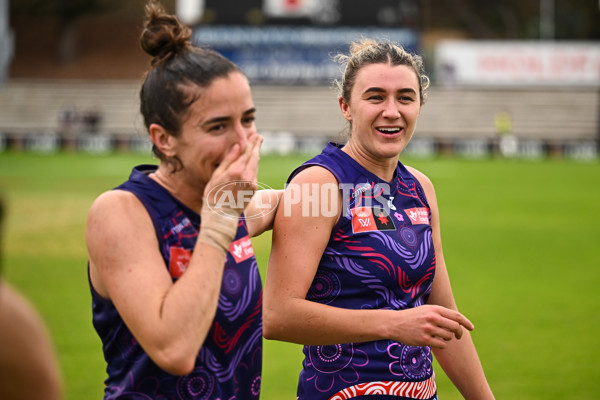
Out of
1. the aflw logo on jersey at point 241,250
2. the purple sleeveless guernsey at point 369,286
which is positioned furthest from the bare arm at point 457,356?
the aflw logo on jersey at point 241,250

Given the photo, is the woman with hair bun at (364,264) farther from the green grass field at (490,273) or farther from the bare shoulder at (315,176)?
the green grass field at (490,273)

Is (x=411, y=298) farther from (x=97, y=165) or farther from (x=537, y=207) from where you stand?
(x=97, y=165)

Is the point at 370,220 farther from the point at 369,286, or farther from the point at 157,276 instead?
the point at 157,276

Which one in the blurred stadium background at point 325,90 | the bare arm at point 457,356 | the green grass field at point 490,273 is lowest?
the green grass field at point 490,273

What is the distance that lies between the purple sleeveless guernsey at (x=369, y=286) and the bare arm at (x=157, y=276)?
71 cm

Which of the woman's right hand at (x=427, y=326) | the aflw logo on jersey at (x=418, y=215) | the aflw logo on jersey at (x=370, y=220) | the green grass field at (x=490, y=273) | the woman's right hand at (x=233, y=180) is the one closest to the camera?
the woman's right hand at (x=233, y=180)

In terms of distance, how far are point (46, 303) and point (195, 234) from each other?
722 cm

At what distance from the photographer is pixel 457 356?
3.21 meters

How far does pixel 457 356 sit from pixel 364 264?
2.21ft

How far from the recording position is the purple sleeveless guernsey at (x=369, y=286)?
2.89 metres

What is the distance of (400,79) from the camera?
3086mm

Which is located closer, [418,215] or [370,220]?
[370,220]

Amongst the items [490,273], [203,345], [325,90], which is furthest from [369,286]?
[325,90]

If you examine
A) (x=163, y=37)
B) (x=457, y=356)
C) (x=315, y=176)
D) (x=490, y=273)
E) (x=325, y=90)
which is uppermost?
(x=325, y=90)
